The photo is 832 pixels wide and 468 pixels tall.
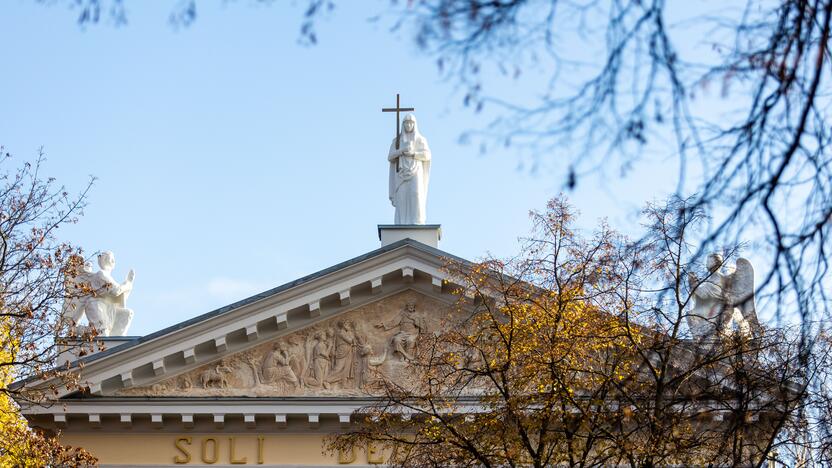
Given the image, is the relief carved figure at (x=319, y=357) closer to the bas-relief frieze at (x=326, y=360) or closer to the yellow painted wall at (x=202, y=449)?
the bas-relief frieze at (x=326, y=360)

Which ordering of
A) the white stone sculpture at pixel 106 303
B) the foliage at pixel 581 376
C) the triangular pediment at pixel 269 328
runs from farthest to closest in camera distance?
the white stone sculpture at pixel 106 303
the triangular pediment at pixel 269 328
the foliage at pixel 581 376

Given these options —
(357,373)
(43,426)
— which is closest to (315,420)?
(357,373)

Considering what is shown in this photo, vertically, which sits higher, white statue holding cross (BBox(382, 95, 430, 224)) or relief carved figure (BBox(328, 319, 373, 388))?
white statue holding cross (BBox(382, 95, 430, 224))

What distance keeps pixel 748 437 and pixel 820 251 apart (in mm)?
7011

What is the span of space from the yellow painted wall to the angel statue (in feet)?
24.5

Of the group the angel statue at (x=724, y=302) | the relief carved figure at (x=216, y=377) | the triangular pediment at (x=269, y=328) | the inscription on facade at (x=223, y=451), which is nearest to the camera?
the angel statue at (x=724, y=302)

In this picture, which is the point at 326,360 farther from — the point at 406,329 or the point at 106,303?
the point at 106,303

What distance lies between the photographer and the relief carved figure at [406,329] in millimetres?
24562

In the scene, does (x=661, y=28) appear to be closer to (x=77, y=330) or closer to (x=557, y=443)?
(x=557, y=443)

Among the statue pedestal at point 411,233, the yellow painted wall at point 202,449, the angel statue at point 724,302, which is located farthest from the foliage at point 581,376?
the statue pedestal at point 411,233

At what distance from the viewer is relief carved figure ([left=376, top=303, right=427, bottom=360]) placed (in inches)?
967

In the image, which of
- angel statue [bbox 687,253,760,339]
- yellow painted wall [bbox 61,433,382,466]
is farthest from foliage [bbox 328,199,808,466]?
yellow painted wall [bbox 61,433,382,466]

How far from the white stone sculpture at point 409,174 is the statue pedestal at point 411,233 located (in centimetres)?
53

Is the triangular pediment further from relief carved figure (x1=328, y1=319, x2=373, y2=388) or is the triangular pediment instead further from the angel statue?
the angel statue
